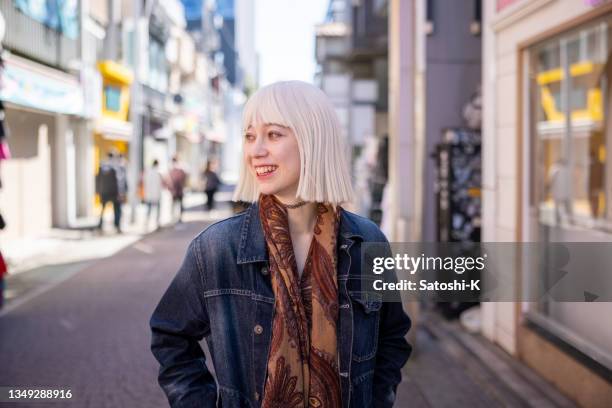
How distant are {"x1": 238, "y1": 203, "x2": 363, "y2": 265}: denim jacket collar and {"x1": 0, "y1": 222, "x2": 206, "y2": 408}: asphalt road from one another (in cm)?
294

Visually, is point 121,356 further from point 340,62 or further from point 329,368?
point 340,62

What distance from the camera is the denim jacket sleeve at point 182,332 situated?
1.81m

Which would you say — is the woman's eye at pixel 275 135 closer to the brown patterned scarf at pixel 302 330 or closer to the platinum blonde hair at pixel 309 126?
the platinum blonde hair at pixel 309 126

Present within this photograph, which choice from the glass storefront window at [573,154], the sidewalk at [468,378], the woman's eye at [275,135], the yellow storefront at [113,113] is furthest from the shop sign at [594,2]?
the yellow storefront at [113,113]

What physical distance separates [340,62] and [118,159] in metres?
16.3

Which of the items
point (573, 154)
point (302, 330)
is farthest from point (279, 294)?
point (573, 154)

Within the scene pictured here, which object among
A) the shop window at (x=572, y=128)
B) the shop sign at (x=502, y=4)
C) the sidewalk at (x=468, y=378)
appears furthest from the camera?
the shop sign at (x=502, y=4)

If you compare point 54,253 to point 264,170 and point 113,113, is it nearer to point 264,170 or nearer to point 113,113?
point 264,170

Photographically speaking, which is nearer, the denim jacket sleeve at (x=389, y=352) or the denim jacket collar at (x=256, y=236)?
the denim jacket collar at (x=256, y=236)

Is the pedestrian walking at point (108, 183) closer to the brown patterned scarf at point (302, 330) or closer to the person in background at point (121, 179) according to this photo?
the person in background at point (121, 179)

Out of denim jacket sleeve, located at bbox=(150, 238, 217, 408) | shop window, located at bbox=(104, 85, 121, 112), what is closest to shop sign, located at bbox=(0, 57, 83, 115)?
shop window, located at bbox=(104, 85, 121, 112)

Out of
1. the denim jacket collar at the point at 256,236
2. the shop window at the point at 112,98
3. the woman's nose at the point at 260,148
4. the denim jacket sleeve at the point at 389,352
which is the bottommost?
the denim jacket sleeve at the point at 389,352

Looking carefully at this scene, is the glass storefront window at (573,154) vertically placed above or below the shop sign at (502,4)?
below

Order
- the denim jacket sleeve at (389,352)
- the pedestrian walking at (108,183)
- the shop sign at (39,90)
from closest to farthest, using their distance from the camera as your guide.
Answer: the denim jacket sleeve at (389,352) → the shop sign at (39,90) → the pedestrian walking at (108,183)
